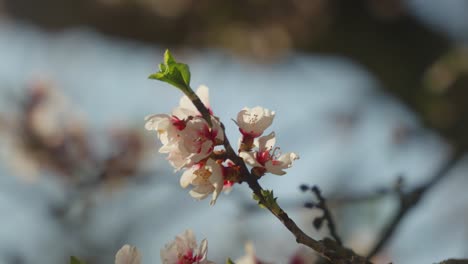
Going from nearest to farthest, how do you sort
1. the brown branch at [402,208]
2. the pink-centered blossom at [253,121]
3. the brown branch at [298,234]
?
1. the brown branch at [298,234]
2. the pink-centered blossom at [253,121]
3. the brown branch at [402,208]

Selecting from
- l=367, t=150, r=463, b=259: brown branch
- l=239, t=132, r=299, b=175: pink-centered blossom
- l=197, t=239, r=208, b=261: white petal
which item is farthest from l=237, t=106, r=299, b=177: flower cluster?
l=367, t=150, r=463, b=259: brown branch

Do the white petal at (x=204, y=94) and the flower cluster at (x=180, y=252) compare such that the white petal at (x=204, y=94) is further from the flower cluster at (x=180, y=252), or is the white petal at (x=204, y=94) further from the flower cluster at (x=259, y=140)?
the flower cluster at (x=180, y=252)

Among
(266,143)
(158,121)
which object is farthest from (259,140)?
(158,121)

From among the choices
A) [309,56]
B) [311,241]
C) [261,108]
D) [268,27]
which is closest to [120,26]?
[268,27]

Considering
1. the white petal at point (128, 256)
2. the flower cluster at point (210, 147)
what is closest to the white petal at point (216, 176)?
the flower cluster at point (210, 147)

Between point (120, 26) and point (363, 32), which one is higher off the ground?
point (120, 26)

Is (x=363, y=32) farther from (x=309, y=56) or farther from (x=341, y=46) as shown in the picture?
(x=309, y=56)

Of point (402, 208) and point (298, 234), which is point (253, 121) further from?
point (402, 208)
